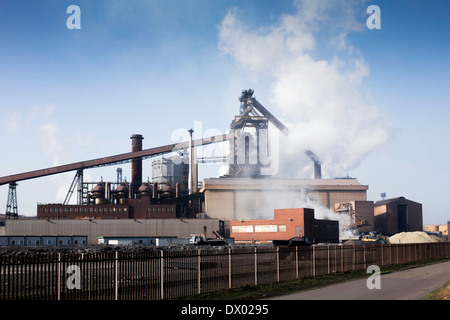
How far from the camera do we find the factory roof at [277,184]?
106 meters

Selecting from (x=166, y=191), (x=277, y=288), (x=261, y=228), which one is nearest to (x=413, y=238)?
(x=261, y=228)

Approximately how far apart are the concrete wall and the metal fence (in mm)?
63872

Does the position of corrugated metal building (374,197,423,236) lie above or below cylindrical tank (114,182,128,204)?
below

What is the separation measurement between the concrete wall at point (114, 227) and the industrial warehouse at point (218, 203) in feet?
0.59

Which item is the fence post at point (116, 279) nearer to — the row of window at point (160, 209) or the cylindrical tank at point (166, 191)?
the row of window at point (160, 209)

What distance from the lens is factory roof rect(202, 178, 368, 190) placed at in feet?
347

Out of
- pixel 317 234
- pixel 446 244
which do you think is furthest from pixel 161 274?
pixel 317 234

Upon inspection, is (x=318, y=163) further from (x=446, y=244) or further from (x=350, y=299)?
(x=350, y=299)

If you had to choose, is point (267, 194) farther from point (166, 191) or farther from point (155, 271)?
point (155, 271)

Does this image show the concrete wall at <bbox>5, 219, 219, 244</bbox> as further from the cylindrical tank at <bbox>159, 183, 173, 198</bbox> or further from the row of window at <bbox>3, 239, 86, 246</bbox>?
the cylindrical tank at <bbox>159, 183, 173, 198</bbox>

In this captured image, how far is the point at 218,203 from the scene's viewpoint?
104m

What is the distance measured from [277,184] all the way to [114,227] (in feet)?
130

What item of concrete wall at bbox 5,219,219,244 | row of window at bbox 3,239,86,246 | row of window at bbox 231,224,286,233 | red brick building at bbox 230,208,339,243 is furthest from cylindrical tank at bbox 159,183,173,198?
row of window at bbox 3,239,86,246
